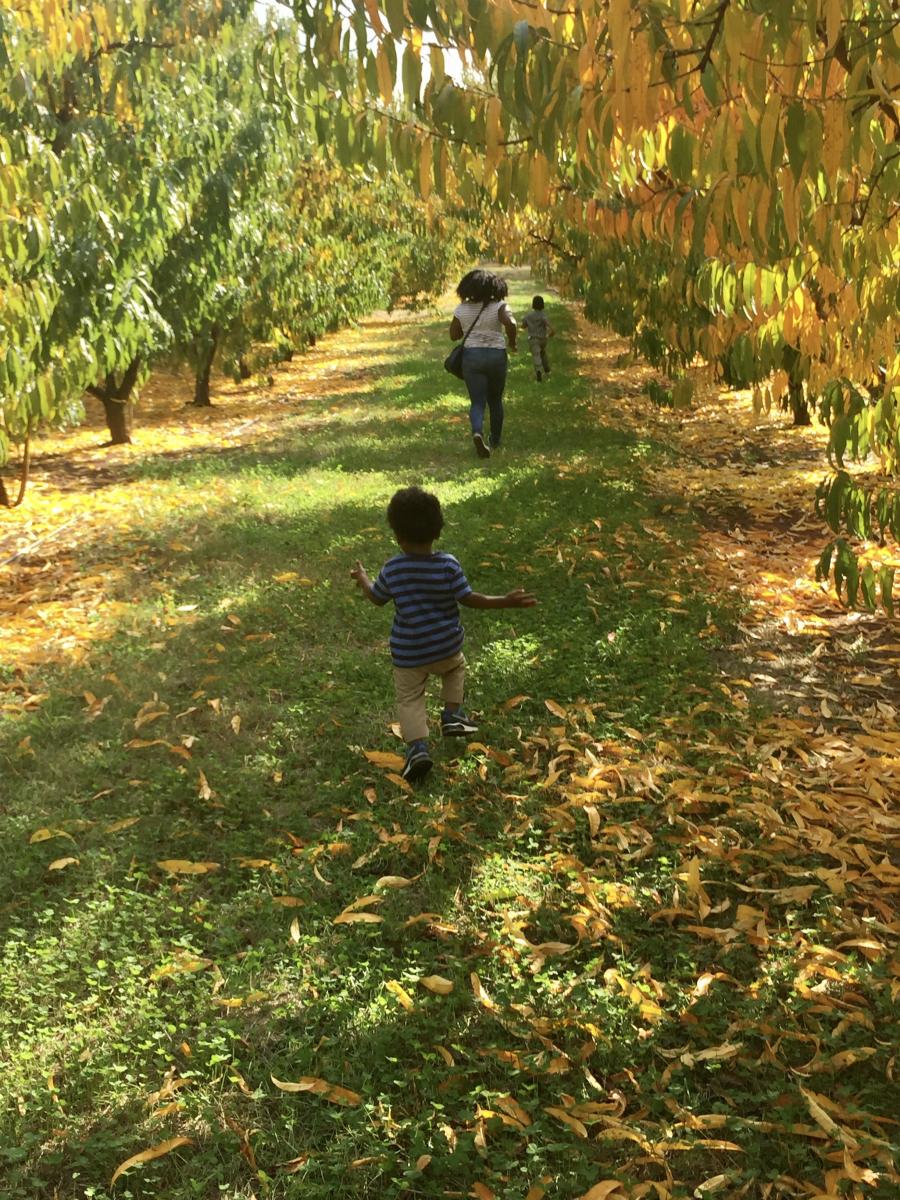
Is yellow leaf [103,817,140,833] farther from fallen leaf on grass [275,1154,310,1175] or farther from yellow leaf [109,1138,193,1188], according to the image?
fallen leaf on grass [275,1154,310,1175]

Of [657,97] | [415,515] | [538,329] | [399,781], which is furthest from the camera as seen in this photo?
[538,329]

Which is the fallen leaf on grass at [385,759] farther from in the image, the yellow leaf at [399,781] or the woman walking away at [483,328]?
the woman walking away at [483,328]

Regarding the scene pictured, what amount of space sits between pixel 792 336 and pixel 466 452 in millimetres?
5437

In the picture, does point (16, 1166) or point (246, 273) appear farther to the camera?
point (246, 273)

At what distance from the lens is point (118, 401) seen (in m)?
11.0

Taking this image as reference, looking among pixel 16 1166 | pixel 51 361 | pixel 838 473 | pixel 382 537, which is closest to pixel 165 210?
pixel 51 361

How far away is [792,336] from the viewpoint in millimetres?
4199

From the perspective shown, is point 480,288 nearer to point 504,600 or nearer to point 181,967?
point 504,600

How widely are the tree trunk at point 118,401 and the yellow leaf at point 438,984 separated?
31.7ft

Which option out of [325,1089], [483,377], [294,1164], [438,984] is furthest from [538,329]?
[294,1164]

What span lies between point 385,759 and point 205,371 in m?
11.1

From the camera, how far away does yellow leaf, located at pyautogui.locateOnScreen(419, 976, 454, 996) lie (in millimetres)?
2588

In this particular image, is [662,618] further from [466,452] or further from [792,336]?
[466,452]

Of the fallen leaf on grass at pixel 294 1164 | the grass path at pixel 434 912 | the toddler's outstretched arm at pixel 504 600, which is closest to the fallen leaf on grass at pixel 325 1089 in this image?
the grass path at pixel 434 912
